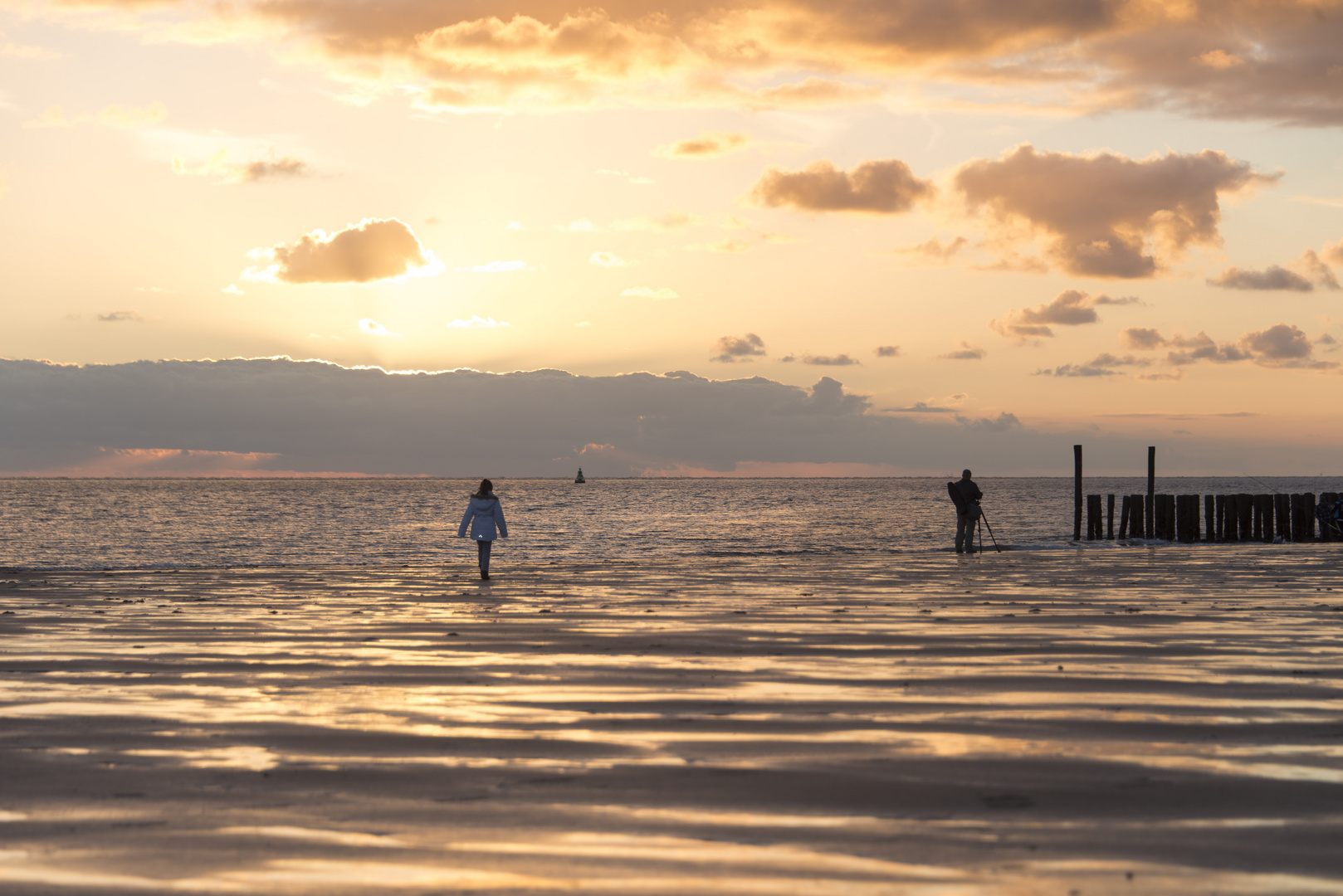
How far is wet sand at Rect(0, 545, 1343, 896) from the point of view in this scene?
13.9ft

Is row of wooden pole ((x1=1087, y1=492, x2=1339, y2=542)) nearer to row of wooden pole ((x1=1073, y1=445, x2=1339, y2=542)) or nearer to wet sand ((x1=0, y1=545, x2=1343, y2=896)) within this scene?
row of wooden pole ((x1=1073, y1=445, x2=1339, y2=542))

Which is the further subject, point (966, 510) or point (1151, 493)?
point (1151, 493)

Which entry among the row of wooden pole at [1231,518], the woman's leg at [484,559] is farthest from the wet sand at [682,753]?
the row of wooden pole at [1231,518]

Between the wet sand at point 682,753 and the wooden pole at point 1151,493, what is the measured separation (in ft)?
79.9

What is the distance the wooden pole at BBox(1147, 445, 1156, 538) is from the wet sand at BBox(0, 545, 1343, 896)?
79.9ft

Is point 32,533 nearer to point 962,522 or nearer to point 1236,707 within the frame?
point 962,522

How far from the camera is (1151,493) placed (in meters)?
36.7

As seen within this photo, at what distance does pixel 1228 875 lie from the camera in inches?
159

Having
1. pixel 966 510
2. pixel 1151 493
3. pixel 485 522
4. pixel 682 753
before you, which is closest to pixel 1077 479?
pixel 1151 493

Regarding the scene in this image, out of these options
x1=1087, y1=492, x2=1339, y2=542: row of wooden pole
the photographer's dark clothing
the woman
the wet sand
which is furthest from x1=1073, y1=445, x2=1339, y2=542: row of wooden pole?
the wet sand

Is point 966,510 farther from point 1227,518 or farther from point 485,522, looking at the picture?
point 1227,518

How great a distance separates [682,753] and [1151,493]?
114 feet

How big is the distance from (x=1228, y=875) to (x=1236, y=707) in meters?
3.62

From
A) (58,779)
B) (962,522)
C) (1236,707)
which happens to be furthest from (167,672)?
(962,522)
